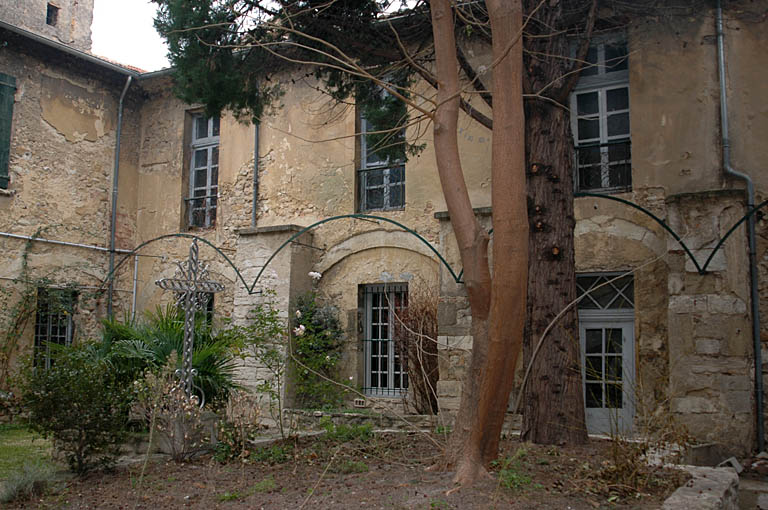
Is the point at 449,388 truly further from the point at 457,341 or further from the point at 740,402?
the point at 740,402

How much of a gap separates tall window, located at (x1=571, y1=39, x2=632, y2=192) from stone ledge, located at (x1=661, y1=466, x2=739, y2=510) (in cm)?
511

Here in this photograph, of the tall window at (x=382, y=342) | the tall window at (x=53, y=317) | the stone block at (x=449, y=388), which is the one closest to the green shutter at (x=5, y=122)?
the tall window at (x=53, y=317)

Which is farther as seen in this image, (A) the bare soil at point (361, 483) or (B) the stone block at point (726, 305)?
(B) the stone block at point (726, 305)

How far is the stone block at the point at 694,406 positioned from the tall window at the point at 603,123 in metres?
2.99

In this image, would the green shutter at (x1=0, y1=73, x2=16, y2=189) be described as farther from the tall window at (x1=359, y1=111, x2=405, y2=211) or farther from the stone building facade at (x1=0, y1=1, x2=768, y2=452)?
the tall window at (x1=359, y1=111, x2=405, y2=211)

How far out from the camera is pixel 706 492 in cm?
421

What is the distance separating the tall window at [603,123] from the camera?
9422 millimetres

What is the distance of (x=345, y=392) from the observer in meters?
10.5

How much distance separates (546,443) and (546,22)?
3.89m

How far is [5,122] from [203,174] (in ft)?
10.8

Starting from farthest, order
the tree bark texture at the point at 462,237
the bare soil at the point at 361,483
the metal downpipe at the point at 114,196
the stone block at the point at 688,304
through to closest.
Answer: the metal downpipe at the point at 114,196
the stone block at the point at 688,304
the tree bark texture at the point at 462,237
the bare soil at the point at 361,483

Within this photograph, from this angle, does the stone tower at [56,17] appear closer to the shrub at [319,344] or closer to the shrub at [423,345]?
the shrub at [319,344]

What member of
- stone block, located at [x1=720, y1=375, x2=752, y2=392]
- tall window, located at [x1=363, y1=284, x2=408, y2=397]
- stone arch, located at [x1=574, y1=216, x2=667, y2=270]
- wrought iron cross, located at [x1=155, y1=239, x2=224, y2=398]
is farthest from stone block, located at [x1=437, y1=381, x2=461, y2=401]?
wrought iron cross, located at [x1=155, y1=239, x2=224, y2=398]

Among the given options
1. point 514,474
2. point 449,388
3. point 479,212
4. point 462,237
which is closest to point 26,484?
point 514,474
